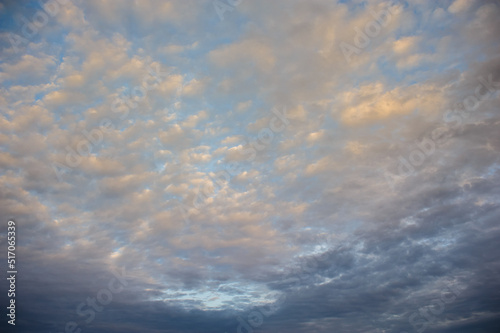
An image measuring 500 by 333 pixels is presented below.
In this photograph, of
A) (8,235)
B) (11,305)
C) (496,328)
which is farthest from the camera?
(496,328)

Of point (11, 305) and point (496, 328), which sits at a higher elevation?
point (11, 305)

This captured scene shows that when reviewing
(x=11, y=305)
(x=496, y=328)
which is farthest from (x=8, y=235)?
(x=496, y=328)

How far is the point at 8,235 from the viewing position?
173 ft

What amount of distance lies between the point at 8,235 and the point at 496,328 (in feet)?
426

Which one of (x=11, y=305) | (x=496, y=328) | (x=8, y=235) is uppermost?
(x=8, y=235)

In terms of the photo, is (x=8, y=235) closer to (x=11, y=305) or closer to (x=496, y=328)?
(x=11, y=305)

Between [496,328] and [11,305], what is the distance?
4860 inches

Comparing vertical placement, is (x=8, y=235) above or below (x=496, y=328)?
above

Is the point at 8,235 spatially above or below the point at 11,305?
above

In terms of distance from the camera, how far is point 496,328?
93.6 metres

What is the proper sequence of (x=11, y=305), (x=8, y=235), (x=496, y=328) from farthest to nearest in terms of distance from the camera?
(x=496, y=328), (x=8, y=235), (x=11, y=305)

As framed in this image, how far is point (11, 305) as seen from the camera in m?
38.8

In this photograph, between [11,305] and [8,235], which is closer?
[11,305]

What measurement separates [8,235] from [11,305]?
61.8ft
